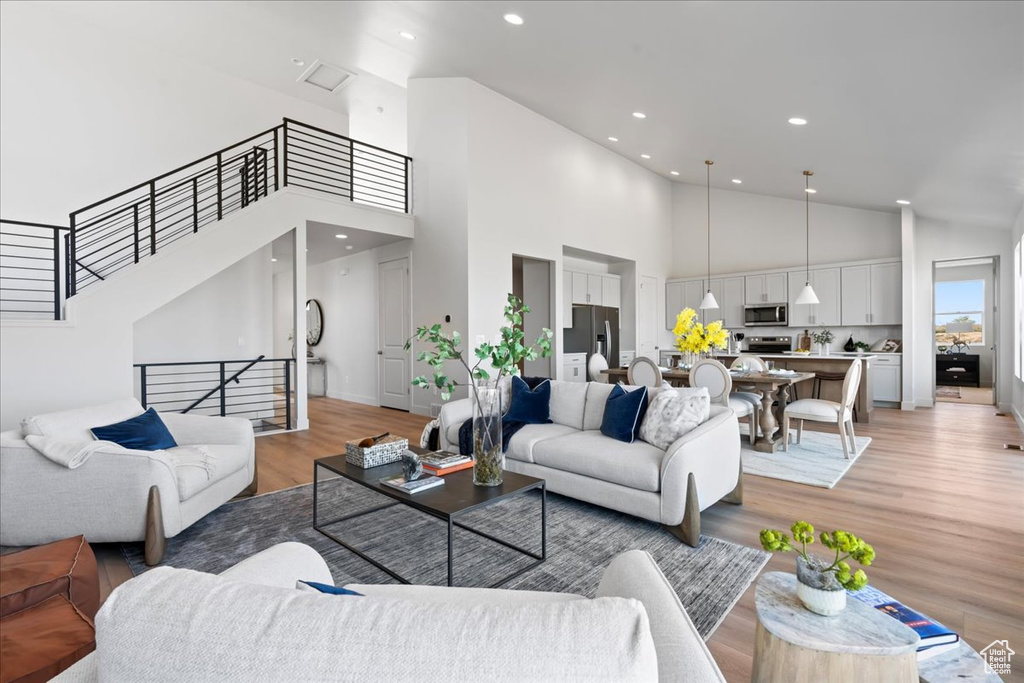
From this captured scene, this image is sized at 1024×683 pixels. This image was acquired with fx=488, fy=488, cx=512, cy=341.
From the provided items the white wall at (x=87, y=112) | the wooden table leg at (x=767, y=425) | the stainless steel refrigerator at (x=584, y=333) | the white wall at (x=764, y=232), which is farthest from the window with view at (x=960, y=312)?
the white wall at (x=87, y=112)

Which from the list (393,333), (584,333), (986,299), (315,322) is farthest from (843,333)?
(315,322)

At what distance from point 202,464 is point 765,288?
8.56 m

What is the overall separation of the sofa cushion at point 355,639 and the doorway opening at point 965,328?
12327 mm

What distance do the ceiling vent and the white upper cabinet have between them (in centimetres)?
434

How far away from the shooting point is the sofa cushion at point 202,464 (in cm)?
270

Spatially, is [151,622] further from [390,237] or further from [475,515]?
[390,237]

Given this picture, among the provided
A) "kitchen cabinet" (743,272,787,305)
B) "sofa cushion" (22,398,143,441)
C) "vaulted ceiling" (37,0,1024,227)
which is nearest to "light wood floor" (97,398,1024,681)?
"sofa cushion" (22,398,143,441)

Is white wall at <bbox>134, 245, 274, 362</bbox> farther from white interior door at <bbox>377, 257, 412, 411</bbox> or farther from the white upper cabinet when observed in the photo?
the white upper cabinet

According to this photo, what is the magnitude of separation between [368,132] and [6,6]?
4.49 metres

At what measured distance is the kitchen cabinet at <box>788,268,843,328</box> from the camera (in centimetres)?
781

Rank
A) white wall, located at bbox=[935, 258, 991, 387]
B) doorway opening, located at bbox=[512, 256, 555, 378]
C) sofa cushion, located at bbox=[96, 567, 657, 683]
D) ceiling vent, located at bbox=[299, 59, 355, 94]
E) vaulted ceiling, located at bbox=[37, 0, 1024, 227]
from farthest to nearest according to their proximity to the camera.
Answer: white wall, located at bbox=[935, 258, 991, 387], doorway opening, located at bbox=[512, 256, 555, 378], ceiling vent, located at bbox=[299, 59, 355, 94], vaulted ceiling, located at bbox=[37, 0, 1024, 227], sofa cushion, located at bbox=[96, 567, 657, 683]

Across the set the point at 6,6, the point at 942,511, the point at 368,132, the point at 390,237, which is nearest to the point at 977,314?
the point at 942,511

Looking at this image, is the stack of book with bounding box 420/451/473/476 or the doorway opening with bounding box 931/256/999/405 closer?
the stack of book with bounding box 420/451/473/476

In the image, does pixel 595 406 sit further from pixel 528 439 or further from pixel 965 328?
pixel 965 328
